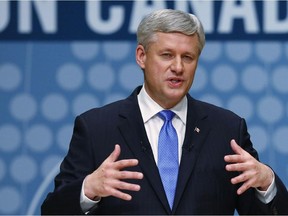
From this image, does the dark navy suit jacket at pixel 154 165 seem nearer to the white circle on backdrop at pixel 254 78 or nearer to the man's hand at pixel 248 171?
the man's hand at pixel 248 171

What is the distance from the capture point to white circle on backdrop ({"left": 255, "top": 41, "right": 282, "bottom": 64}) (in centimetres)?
377

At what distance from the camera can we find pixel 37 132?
12.5 ft

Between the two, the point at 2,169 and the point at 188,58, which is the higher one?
the point at 188,58

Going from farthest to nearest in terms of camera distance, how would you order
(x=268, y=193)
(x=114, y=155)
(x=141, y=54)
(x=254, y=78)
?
(x=254, y=78) → (x=141, y=54) → (x=268, y=193) → (x=114, y=155)

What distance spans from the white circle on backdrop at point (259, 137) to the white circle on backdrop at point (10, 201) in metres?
1.14

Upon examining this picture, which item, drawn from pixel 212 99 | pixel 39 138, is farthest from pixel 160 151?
pixel 39 138

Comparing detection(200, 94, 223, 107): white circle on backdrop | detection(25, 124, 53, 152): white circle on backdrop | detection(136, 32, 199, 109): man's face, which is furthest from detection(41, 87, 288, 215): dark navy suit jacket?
detection(25, 124, 53, 152): white circle on backdrop

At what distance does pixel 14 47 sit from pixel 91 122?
4.13 feet

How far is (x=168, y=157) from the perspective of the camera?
104 inches

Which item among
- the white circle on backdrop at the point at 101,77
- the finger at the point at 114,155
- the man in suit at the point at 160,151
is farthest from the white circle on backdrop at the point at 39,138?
the finger at the point at 114,155

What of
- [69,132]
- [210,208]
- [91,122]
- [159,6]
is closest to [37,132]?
[69,132]

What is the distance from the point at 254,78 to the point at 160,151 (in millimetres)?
1261

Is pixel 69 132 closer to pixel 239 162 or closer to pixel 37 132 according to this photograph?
pixel 37 132

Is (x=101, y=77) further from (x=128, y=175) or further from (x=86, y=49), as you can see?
(x=128, y=175)
